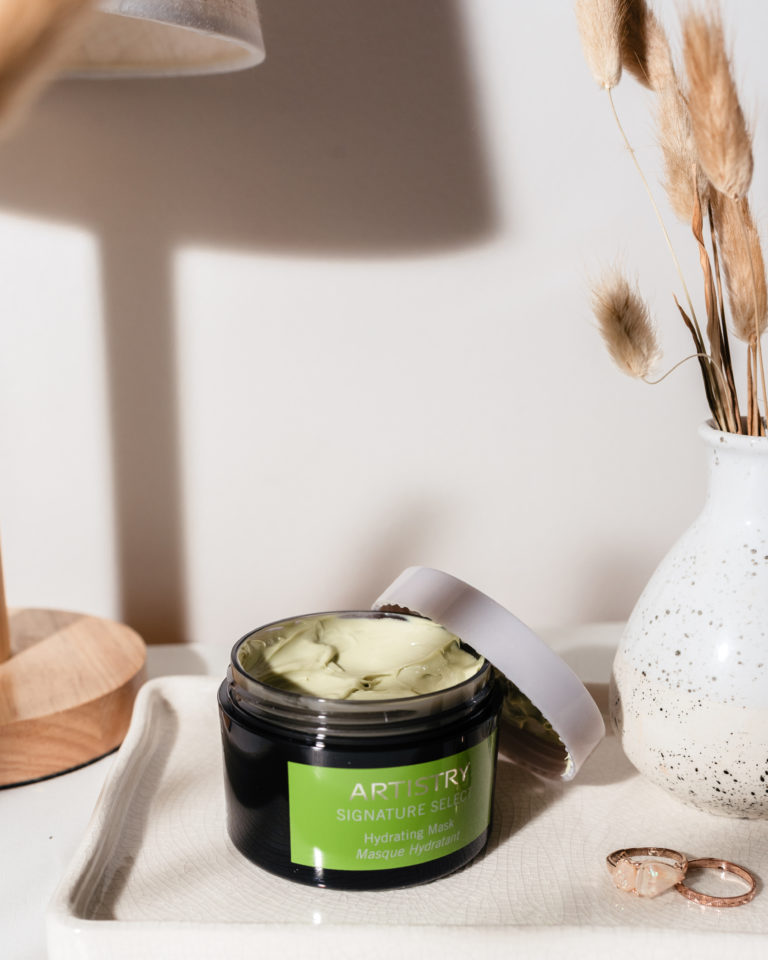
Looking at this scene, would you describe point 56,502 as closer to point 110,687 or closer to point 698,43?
point 110,687

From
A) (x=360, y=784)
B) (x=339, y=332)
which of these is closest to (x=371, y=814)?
(x=360, y=784)

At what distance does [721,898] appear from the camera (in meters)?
0.37

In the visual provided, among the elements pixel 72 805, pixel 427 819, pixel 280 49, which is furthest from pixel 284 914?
pixel 280 49

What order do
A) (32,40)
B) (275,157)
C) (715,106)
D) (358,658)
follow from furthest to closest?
Answer: (275,157) < (358,658) < (715,106) < (32,40)

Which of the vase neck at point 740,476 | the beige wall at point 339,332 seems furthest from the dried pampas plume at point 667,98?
the beige wall at point 339,332

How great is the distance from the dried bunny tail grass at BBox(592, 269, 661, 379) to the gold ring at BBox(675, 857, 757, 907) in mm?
210

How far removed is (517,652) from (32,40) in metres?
0.31

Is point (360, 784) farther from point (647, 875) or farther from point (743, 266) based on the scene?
point (743, 266)

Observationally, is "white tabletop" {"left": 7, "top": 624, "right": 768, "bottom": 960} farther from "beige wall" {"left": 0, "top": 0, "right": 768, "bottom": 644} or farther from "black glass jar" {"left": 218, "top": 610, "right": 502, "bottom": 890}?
"beige wall" {"left": 0, "top": 0, "right": 768, "bottom": 644}

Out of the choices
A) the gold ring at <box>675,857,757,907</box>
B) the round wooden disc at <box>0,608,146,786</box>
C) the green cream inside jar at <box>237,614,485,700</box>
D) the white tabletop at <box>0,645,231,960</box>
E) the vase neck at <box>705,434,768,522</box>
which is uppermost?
the vase neck at <box>705,434,768,522</box>

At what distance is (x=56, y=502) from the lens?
686 millimetres

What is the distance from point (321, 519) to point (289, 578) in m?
0.05

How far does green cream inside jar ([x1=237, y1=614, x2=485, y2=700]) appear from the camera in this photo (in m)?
0.41

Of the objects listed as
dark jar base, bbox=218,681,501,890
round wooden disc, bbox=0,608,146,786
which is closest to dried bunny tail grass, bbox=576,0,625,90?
dark jar base, bbox=218,681,501,890
